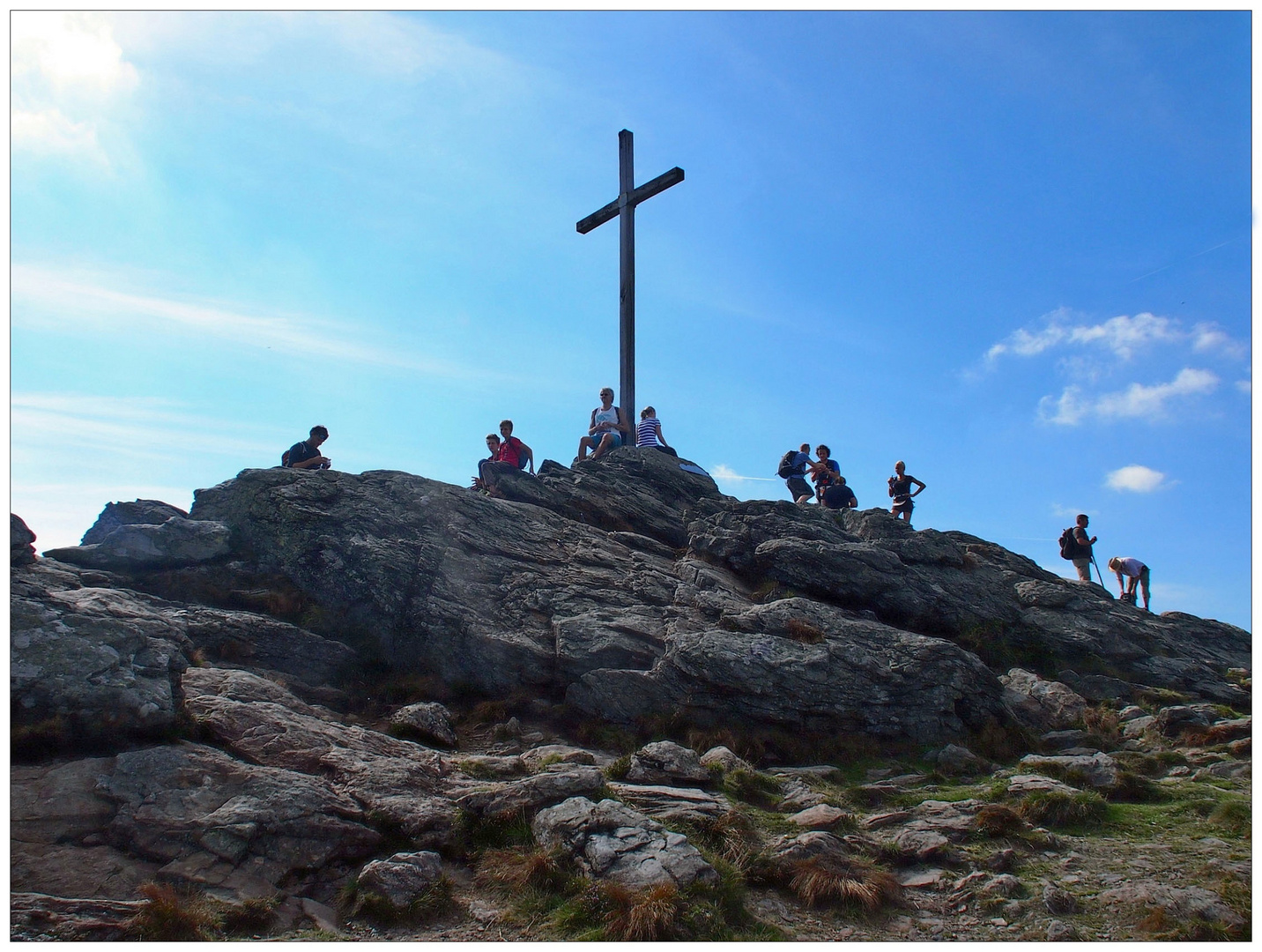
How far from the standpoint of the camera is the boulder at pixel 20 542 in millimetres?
11320

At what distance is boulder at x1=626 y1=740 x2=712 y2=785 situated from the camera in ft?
36.1

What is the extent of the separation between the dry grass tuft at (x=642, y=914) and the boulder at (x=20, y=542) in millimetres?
9843

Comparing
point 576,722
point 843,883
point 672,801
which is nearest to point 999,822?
point 843,883

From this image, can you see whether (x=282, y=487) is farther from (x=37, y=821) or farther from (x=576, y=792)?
(x=576, y=792)

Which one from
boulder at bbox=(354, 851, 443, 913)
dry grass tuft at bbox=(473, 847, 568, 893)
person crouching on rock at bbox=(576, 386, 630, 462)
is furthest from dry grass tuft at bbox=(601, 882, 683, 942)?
person crouching on rock at bbox=(576, 386, 630, 462)

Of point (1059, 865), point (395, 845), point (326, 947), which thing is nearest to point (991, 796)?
point (1059, 865)

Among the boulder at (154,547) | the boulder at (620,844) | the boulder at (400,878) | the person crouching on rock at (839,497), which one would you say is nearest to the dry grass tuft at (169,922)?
the boulder at (400,878)

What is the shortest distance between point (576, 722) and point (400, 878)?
16.7 feet

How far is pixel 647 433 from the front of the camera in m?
24.2

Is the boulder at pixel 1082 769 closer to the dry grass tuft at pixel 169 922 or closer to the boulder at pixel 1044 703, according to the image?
the boulder at pixel 1044 703

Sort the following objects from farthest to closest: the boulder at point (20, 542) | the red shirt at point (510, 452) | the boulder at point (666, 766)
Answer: the red shirt at point (510, 452)
the boulder at point (20, 542)
the boulder at point (666, 766)

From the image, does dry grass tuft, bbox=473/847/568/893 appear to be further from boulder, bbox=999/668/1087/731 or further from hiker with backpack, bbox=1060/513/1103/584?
hiker with backpack, bbox=1060/513/1103/584

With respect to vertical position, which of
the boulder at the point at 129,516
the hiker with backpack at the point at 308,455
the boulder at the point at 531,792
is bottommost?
the boulder at the point at 531,792

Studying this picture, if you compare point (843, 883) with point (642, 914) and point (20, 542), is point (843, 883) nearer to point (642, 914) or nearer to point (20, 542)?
point (642, 914)
